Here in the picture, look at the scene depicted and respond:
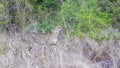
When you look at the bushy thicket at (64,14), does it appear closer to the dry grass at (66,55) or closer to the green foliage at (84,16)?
the green foliage at (84,16)

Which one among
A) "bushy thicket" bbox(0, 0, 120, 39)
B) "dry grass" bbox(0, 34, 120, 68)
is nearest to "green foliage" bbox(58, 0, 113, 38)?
"bushy thicket" bbox(0, 0, 120, 39)

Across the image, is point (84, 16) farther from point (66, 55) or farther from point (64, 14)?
point (66, 55)

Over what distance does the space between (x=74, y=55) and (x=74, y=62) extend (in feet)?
0.64

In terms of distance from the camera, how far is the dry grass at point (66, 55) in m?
3.61

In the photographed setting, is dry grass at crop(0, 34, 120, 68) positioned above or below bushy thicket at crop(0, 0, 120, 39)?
above

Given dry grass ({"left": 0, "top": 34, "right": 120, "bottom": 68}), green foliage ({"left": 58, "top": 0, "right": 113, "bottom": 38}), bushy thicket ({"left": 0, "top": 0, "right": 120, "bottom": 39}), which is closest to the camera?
dry grass ({"left": 0, "top": 34, "right": 120, "bottom": 68})

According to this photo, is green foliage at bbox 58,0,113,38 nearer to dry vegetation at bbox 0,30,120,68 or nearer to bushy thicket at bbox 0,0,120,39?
bushy thicket at bbox 0,0,120,39

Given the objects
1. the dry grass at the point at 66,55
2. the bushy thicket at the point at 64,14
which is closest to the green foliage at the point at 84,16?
the bushy thicket at the point at 64,14

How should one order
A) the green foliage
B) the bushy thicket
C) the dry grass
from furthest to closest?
the bushy thicket → the green foliage → the dry grass

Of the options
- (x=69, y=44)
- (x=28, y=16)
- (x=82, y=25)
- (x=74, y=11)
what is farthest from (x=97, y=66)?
(x=28, y=16)

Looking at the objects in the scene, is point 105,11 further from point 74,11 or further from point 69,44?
point 69,44

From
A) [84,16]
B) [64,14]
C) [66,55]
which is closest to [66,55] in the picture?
[66,55]

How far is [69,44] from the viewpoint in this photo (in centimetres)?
421

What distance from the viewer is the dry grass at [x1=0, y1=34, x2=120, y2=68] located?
11.8 feet
